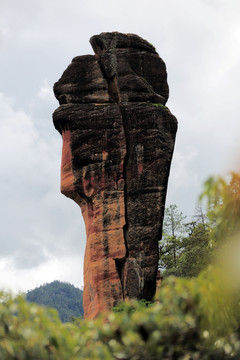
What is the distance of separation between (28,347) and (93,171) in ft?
49.9

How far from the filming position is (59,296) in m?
168

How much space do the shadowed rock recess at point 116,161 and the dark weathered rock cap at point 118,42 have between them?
52 mm

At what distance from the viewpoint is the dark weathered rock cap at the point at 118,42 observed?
80.5ft


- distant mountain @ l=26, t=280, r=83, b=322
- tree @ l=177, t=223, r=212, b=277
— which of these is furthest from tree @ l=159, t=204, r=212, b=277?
distant mountain @ l=26, t=280, r=83, b=322

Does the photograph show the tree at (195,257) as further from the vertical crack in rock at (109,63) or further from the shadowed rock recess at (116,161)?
the vertical crack in rock at (109,63)

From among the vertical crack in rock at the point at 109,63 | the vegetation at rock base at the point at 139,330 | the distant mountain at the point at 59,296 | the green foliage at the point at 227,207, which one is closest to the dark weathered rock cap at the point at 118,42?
the vertical crack in rock at the point at 109,63

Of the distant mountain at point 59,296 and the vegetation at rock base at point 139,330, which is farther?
the distant mountain at point 59,296

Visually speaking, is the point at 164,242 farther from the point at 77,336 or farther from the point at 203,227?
the point at 77,336

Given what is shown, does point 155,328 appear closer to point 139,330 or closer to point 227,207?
point 139,330

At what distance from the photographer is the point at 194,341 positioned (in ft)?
25.2

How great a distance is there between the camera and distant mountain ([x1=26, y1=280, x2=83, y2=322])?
156550 mm

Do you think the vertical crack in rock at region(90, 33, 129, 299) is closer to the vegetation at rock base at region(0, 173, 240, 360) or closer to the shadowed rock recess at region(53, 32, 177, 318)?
the shadowed rock recess at region(53, 32, 177, 318)

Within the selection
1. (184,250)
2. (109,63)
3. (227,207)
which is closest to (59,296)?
(184,250)

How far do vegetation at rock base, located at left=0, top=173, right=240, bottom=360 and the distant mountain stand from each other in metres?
144
